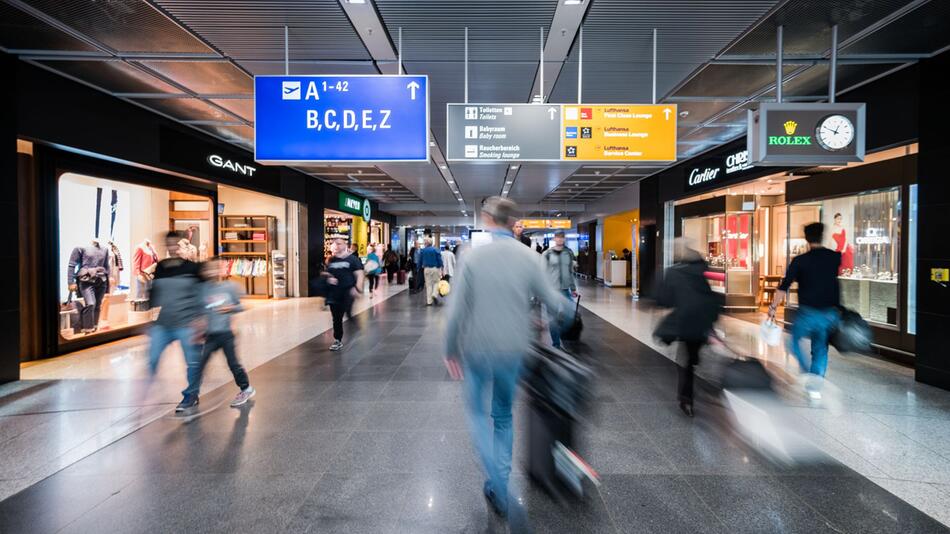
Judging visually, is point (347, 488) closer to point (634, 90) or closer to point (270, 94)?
point (270, 94)

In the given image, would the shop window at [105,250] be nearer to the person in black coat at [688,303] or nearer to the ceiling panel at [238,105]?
the ceiling panel at [238,105]

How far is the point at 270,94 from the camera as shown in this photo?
4.81m

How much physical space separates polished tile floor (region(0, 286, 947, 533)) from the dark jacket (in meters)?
0.79

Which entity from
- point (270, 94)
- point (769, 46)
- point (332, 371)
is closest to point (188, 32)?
point (270, 94)

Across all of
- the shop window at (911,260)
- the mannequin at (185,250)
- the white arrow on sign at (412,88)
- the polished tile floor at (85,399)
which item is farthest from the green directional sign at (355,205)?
the shop window at (911,260)

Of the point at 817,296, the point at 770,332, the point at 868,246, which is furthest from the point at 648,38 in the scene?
the point at 868,246

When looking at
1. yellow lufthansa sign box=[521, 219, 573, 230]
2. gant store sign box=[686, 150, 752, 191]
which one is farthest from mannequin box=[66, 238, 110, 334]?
yellow lufthansa sign box=[521, 219, 573, 230]

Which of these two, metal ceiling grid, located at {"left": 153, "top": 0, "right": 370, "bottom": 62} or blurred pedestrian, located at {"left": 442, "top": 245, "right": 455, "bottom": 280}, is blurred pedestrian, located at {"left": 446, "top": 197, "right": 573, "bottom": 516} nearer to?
metal ceiling grid, located at {"left": 153, "top": 0, "right": 370, "bottom": 62}

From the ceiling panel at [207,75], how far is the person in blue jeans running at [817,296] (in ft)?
22.2

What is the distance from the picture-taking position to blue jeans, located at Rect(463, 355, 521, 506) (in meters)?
2.28

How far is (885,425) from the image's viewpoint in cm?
373

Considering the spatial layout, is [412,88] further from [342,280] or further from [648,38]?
[342,280]

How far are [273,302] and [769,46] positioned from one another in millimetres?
12184

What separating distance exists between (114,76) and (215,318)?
13.6 ft
